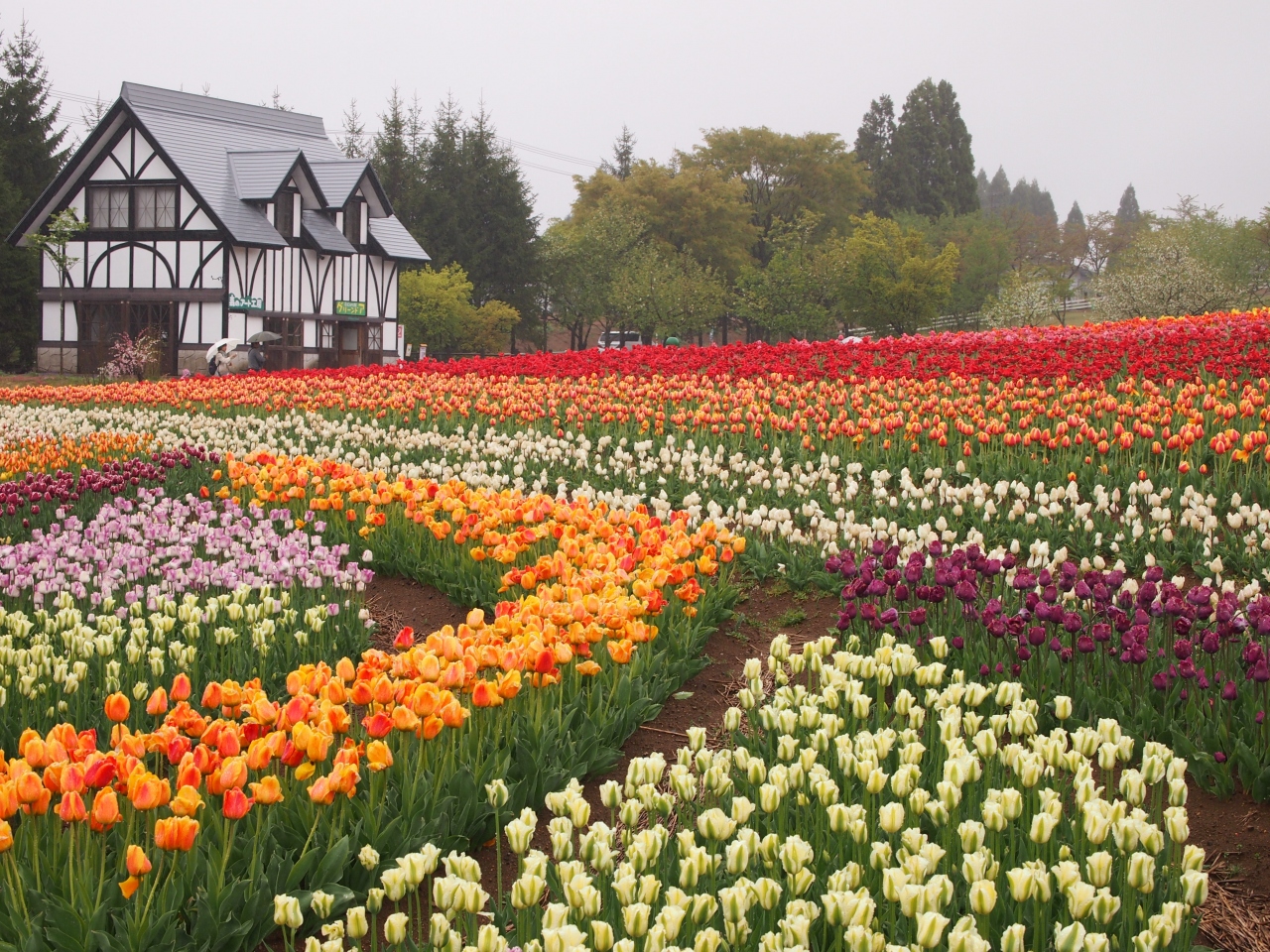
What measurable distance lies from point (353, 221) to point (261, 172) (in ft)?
13.2

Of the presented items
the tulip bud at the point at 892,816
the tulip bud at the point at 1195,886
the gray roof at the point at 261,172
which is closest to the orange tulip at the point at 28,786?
the tulip bud at the point at 892,816

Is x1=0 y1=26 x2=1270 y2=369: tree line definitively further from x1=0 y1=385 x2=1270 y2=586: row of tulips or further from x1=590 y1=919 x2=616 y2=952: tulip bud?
x1=590 y1=919 x2=616 y2=952: tulip bud

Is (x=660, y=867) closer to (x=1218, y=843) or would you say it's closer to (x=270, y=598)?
(x=1218, y=843)

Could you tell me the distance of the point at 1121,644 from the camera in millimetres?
5488

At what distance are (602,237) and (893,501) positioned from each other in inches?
1985

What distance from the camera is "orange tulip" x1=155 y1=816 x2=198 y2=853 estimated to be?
11.4 feet

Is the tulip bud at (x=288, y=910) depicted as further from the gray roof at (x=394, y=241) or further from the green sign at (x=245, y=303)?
the gray roof at (x=394, y=241)

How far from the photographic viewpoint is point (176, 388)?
20.9 metres

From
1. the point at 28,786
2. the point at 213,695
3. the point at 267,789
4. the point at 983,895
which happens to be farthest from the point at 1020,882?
the point at 213,695

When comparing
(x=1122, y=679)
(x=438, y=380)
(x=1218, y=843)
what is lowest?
(x=1218, y=843)

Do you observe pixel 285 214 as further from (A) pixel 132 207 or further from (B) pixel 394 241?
(B) pixel 394 241

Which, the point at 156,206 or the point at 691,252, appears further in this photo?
the point at 691,252

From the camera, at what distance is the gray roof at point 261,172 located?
37250 millimetres

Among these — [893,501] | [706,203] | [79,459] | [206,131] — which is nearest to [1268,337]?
[893,501]
